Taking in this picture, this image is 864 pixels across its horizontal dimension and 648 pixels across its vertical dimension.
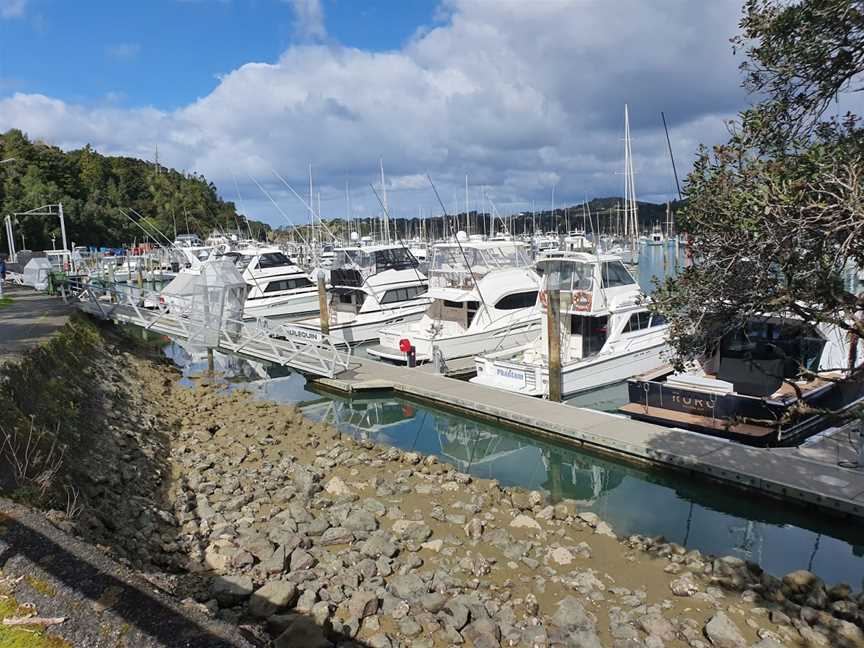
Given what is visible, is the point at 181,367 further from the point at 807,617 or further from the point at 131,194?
the point at 131,194

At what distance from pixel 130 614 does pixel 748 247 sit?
17.9ft

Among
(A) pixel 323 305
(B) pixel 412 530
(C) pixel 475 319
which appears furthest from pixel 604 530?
(A) pixel 323 305

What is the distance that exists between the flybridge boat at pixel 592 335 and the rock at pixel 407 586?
9862mm

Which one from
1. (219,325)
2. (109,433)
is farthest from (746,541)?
(219,325)

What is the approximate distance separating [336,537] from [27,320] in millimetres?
17298

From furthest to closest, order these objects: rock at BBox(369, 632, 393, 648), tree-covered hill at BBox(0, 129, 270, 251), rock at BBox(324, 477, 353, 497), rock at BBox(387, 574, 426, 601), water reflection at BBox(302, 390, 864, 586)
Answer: tree-covered hill at BBox(0, 129, 270, 251) < rock at BBox(324, 477, 353, 497) < water reflection at BBox(302, 390, 864, 586) < rock at BBox(387, 574, 426, 601) < rock at BBox(369, 632, 393, 648)

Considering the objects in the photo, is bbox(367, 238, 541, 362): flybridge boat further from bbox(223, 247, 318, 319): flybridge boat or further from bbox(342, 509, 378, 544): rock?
bbox(223, 247, 318, 319): flybridge boat

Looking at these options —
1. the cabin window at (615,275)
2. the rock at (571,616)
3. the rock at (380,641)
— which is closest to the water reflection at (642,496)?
the rock at (571,616)

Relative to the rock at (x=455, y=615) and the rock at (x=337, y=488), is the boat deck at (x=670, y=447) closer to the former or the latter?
the rock at (x=337, y=488)

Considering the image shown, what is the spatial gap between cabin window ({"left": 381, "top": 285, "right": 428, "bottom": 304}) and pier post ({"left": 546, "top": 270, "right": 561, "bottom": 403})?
12.9m

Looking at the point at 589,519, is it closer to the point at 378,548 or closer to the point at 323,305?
the point at 378,548

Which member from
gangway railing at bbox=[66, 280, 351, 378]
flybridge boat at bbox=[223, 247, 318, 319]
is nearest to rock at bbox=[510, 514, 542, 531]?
gangway railing at bbox=[66, 280, 351, 378]

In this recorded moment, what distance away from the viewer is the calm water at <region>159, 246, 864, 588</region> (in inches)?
394

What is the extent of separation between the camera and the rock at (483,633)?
6.68m
